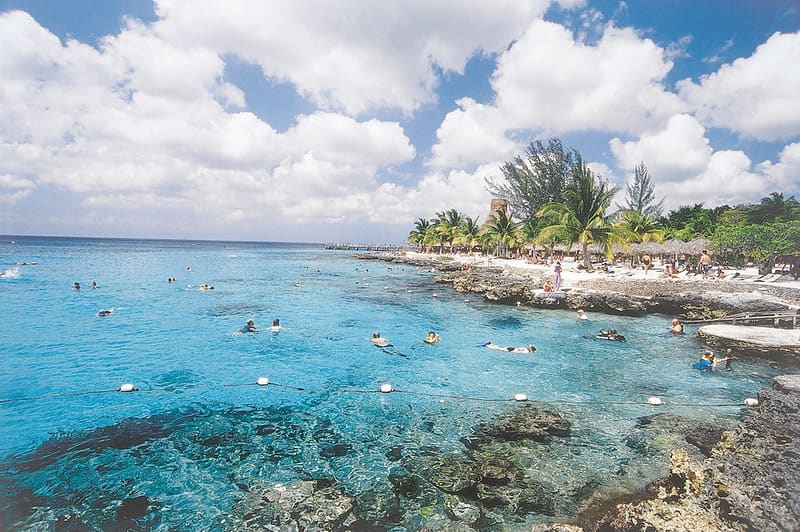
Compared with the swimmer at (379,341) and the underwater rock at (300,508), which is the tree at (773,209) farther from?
the underwater rock at (300,508)

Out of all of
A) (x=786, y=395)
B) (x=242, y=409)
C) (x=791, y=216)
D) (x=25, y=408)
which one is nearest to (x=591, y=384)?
(x=786, y=395)

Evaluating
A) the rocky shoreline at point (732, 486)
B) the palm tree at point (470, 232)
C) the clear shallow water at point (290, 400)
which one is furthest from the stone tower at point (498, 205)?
the rocky shoreline at point (732, 486)

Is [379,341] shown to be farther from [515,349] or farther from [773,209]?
[773,209]

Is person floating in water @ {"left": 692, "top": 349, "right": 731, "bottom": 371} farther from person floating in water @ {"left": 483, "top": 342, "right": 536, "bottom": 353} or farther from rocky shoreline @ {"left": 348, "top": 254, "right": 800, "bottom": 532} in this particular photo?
person floating in water @ {"left": 483, "top": 342, "right": 536, "bottom": 353}

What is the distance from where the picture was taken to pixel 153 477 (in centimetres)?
692

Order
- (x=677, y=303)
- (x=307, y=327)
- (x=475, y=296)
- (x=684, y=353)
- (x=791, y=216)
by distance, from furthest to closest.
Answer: (x=791, y=216), (x=475, y=296), (x=677, y=303), (x=307, y=327), (x=684, y=353)

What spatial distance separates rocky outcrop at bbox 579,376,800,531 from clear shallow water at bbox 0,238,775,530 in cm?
53

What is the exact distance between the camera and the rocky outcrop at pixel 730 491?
5.54 metres

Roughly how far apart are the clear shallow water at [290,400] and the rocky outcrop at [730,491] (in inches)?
20.9

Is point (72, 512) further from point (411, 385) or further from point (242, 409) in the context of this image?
point (411, 385)

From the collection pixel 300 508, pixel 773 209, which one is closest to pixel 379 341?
pixel 300 508

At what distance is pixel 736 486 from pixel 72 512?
10.9m

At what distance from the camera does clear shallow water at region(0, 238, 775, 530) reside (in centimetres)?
671

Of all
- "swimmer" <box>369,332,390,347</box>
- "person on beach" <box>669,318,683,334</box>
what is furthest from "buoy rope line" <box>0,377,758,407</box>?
"person on beach" <box>669,318,683,334</box>
